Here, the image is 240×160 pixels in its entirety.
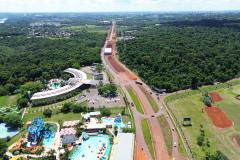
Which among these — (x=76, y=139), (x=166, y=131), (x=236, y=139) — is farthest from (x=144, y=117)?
(x=236, y=139)

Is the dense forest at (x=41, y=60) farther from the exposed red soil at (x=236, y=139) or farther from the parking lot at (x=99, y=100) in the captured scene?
the exposed red soil at (x=236, y=139)

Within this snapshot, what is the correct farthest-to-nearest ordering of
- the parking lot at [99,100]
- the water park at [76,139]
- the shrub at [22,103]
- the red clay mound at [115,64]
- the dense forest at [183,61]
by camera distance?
the red clay mound at [115,64] < the dense forest at [183,61] < the shrub at [22,103] < the parking lot at [99,100] < the water park at [76,139]

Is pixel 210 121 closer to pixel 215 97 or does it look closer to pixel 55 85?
pixel 215 97

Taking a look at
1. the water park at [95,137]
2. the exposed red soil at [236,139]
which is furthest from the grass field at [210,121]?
the water park at [95,137]

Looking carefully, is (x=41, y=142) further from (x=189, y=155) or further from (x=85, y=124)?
(x=189, y=155)

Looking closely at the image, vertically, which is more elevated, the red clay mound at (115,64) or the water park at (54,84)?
the water park at (54,84)

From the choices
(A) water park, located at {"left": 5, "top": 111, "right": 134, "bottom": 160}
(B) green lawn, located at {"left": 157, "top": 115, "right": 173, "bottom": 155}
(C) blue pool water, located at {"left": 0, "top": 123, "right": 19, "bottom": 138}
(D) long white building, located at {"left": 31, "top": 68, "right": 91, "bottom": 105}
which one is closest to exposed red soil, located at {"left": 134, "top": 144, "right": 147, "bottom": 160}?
(A) water park, located at {"left": 5, "top": 111, "right": 134, "bottom": 160}

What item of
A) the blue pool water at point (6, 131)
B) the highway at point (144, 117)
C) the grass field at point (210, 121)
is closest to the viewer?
the highway at point (144, 117)

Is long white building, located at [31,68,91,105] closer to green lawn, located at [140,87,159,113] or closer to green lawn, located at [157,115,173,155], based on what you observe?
green lawn, located at [140,87,159,113]
